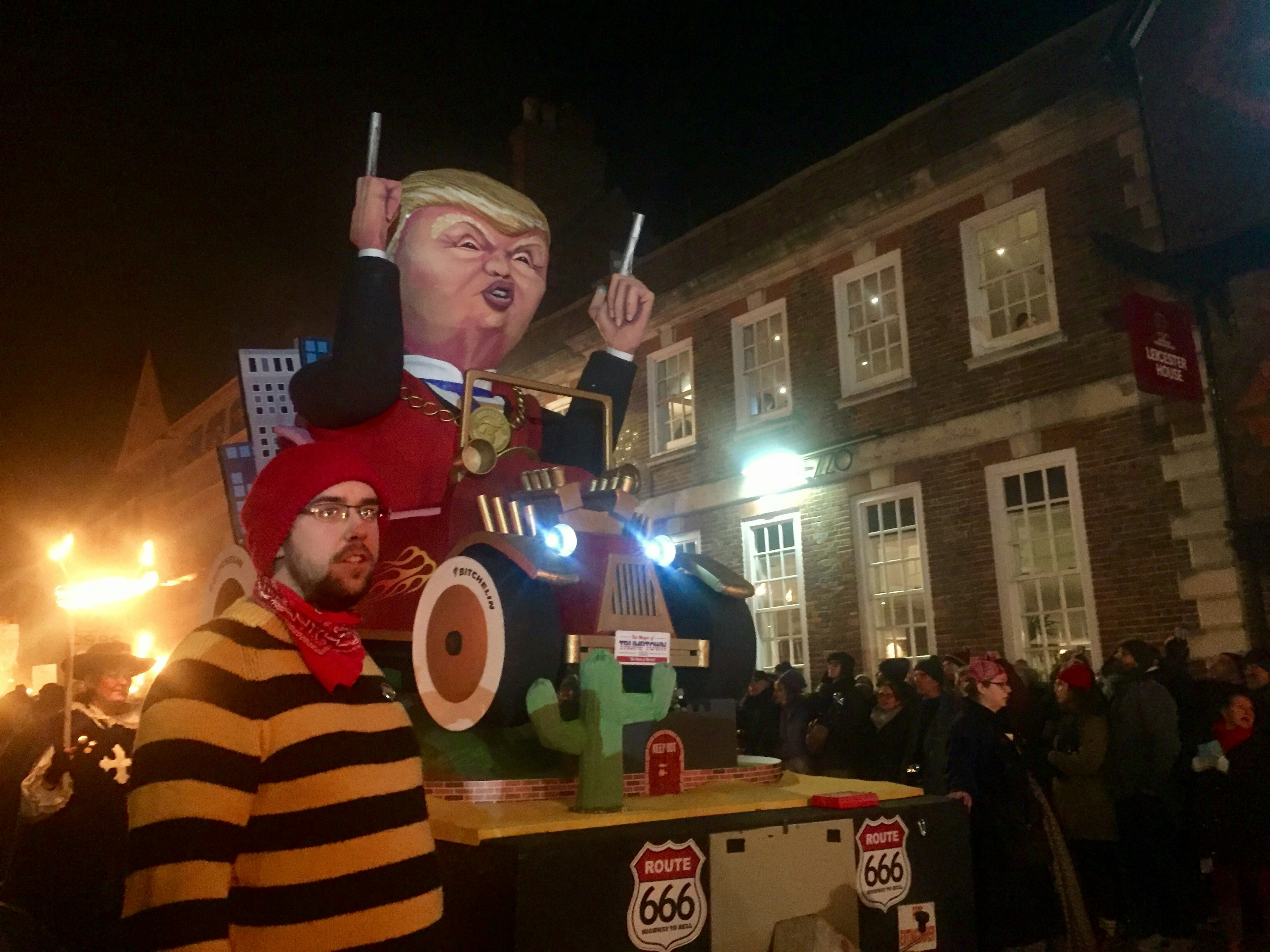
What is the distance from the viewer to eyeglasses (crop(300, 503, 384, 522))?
2.29 m

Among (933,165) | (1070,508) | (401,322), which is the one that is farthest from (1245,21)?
(401,322)

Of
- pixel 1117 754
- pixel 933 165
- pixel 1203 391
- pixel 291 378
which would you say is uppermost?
pixel 933 165

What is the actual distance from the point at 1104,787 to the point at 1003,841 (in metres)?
1.63

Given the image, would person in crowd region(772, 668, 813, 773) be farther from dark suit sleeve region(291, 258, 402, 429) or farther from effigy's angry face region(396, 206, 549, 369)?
dark suit sleeve region(291, 258, 402, 429)

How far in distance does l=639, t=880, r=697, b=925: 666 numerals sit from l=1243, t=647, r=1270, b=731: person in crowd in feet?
14.9

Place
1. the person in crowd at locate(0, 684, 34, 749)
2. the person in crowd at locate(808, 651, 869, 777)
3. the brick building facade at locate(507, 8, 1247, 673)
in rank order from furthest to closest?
1. the brick building facade at locate(507, 8, 1247, 673)
2. the person in crowd at locate(808, 651, 869, 777)
3. the person in crowd at locate(0, 684, 34, 749)

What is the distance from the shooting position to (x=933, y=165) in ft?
37.2

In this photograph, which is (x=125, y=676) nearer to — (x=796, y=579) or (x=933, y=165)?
(x=796, y=579)

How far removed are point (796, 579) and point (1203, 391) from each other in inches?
210

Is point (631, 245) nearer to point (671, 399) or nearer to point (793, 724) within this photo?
point (793, 724)

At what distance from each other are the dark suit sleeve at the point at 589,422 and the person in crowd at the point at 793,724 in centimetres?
460

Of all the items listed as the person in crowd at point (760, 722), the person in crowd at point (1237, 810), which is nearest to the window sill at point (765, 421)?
the person in crowd at point (760, 722)

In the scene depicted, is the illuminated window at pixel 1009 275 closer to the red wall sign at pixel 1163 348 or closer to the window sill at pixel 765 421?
the red wall sign at pixel 1163 348

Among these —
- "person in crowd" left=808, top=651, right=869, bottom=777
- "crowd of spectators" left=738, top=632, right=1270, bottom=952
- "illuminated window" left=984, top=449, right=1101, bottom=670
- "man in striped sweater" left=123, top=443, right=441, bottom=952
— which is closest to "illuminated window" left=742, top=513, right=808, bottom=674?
"illuminated window" left=984, top=449, right=1101, bottom=670
